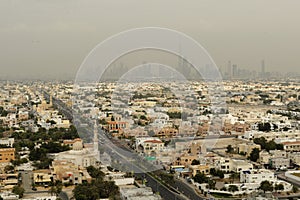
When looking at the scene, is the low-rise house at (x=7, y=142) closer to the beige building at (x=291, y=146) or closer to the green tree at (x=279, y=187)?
the beige building at (x=291, y=146)

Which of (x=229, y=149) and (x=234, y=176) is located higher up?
(x=229, y=149)

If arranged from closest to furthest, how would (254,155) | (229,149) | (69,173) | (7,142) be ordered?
(69,173), (254,155), (229,149), (7,142)

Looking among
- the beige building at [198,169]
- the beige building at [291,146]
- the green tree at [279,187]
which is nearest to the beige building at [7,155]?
the beige building at [198,169]

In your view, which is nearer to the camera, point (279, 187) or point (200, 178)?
point (279, 187)

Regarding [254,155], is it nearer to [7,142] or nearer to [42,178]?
[42,178]

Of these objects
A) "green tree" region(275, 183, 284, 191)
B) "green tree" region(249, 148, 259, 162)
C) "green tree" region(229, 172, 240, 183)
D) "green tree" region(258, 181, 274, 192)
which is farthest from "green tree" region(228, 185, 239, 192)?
"green tree" region(249, 148, 259, 162)

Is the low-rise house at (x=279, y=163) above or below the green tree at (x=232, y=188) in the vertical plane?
above

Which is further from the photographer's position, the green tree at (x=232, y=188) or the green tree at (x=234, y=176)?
the green tree at (x=234, y=176)

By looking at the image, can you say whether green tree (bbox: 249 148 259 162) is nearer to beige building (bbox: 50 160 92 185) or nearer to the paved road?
the paved road

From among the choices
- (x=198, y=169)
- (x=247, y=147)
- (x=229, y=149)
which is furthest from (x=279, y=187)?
(x=229, y=149)

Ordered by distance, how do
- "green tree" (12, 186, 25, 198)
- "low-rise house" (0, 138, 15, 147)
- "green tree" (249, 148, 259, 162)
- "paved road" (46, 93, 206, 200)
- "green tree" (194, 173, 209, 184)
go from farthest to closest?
"low-rise house" (0, 138, 15, 147)
"green tree" (249, 148, 259, 162)
"green tree" (194, 173, 209, 184)
"paved road" (46, 93, 206, 200)
"green tree" (12, 186, 25, 198)

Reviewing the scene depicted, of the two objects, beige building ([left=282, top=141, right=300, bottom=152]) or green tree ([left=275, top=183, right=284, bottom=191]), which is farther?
beige building ([left=282, top=141, right=300, bottom=152])

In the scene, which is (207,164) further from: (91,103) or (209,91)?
(91,103)
